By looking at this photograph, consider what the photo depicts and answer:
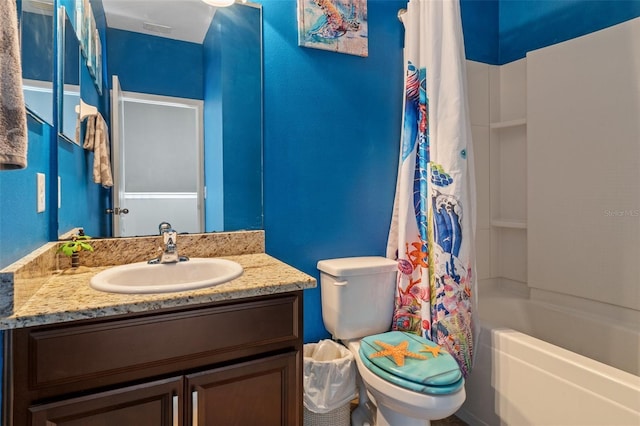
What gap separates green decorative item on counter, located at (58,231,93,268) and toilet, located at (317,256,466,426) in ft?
3.29

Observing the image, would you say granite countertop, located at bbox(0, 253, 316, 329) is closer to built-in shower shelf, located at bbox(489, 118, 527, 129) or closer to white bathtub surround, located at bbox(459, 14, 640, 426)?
white bathtub surround, located at bbox(459, 14, 640, 426)

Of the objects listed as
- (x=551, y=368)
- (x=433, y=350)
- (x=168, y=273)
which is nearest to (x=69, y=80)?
(x=168, y=273)

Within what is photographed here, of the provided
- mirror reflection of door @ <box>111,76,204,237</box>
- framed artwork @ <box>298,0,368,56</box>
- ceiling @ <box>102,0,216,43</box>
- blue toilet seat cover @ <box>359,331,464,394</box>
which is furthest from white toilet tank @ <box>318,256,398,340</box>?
ceiling @ <box>102,0,216,43</box>

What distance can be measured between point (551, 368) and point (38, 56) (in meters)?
2.11

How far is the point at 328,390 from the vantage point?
160 cm

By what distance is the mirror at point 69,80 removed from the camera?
1.34 metres

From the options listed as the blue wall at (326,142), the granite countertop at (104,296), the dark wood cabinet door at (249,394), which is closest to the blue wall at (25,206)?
the granite countertop at (104,296)

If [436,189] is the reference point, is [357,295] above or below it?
below

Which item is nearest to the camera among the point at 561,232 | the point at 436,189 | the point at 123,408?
the point at 123,408

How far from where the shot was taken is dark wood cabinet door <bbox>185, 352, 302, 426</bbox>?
108cm

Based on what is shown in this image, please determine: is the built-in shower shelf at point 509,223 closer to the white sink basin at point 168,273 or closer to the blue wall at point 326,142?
the blue wall at point 326,142

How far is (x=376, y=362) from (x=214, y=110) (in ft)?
4.22

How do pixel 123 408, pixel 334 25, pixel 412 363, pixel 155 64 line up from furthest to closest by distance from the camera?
pixel 334 25, pixel 155 64, pixel 412 363, pixel 123 408

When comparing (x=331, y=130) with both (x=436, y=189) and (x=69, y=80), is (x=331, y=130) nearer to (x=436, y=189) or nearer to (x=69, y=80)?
(x=436, y=189)
